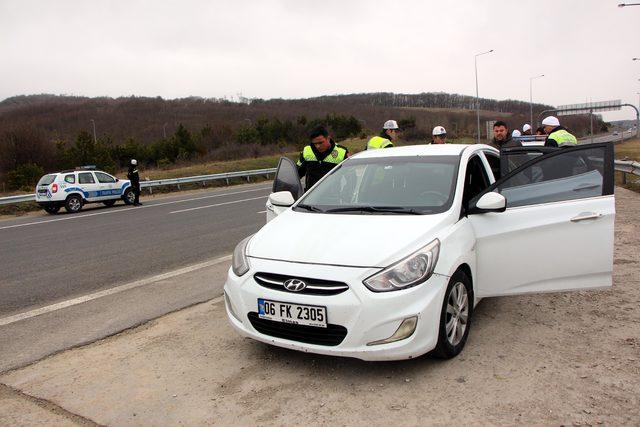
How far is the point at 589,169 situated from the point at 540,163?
386mm

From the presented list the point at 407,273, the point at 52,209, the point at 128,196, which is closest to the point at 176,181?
the point at 128,196

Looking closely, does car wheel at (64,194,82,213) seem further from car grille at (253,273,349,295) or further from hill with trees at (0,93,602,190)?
car grille at (253,273,349,295)

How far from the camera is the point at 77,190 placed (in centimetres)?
1841

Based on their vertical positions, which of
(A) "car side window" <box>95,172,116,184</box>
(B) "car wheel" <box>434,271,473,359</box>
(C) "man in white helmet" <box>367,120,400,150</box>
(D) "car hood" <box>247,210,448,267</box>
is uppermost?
(C) "man in white helmet" <box>367,120,400,150</box>

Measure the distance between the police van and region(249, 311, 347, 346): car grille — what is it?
1648cm

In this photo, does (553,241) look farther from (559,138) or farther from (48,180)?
(48,180)

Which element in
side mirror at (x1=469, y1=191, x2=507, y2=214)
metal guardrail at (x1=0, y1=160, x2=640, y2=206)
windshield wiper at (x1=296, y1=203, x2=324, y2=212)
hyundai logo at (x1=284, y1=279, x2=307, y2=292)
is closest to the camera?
hyundai logo at (x1=284, y1=279, x2=307, y2=292)

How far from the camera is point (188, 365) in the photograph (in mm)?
3883

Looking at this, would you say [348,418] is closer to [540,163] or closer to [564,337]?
[564,337]

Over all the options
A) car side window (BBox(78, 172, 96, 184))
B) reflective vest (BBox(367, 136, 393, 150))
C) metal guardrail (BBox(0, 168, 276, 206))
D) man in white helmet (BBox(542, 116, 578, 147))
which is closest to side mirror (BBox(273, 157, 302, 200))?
reflective vest (BBox(367, 136, 393, 150))

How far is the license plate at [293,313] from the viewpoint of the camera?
11.0 feet

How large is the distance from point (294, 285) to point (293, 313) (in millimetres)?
187

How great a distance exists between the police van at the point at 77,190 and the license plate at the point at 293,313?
54.4ft

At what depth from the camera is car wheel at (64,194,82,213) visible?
18062 mm
